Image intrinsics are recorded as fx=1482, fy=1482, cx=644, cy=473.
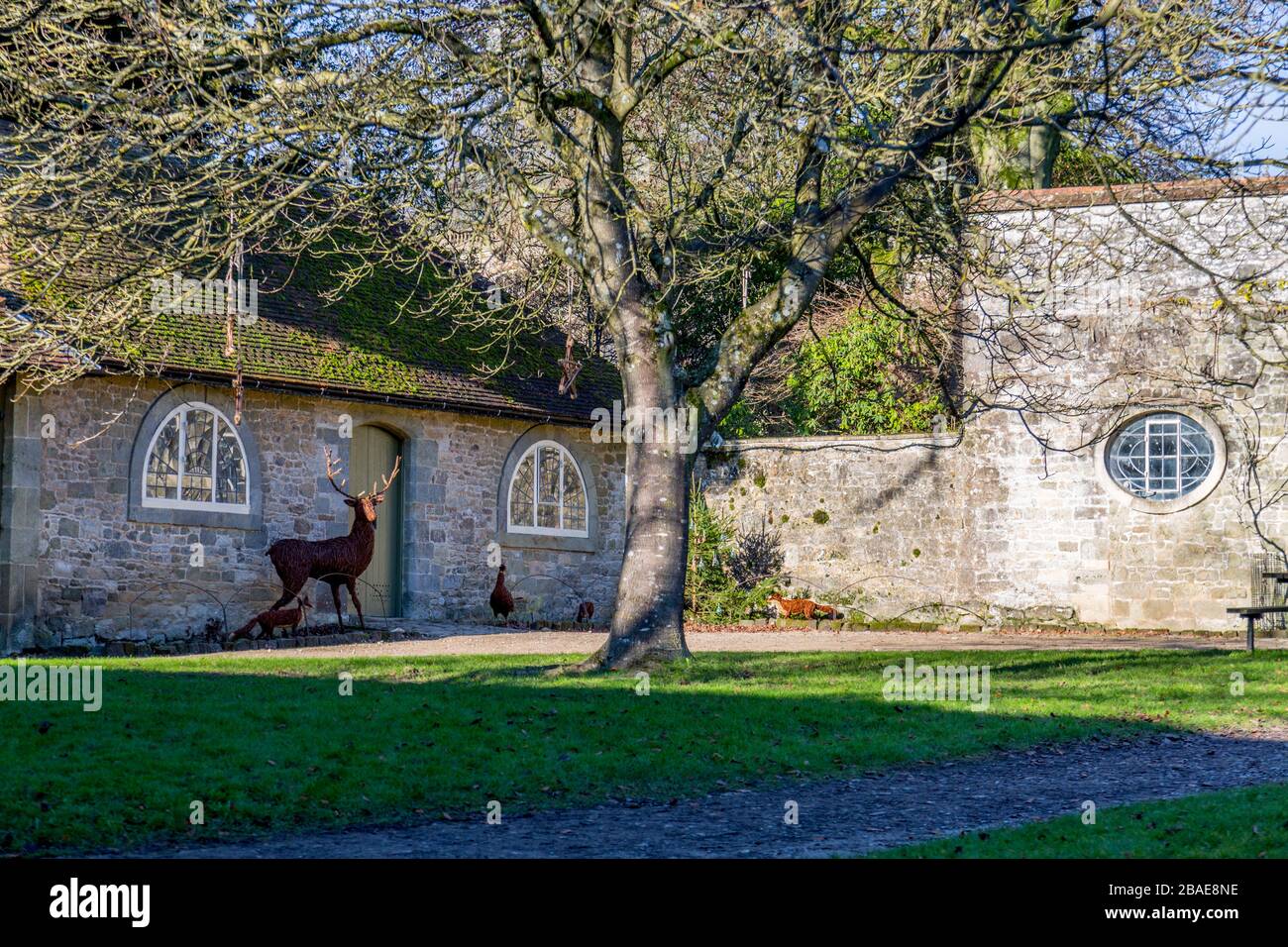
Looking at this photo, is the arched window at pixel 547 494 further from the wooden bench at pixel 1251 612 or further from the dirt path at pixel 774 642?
the wooden bench at pixel 1251 612

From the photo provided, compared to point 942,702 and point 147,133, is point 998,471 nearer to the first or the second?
point 942,702

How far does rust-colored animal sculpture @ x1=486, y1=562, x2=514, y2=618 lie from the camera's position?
20719 mm

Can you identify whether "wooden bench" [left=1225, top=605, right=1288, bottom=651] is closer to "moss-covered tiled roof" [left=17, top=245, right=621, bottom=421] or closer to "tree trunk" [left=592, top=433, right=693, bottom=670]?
"tree trunk" [left=592, top=433, right=693, bottom=670]

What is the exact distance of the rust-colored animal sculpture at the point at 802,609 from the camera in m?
21.7

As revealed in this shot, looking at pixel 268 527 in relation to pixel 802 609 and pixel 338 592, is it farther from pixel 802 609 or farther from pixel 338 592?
pixel 802 609

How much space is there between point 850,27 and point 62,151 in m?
7.11

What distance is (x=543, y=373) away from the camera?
75.7 feet

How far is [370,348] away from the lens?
67.2 ft

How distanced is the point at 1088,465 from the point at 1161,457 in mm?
953

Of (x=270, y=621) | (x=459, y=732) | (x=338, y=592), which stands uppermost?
(x=338, y=592)

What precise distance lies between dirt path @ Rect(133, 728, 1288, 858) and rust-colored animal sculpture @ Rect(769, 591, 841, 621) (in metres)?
10.9

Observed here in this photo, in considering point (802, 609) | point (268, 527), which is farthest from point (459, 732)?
point (802, 609)

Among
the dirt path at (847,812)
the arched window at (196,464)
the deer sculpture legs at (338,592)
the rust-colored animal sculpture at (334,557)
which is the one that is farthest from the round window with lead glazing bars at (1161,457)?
the arched window at (196,464)
